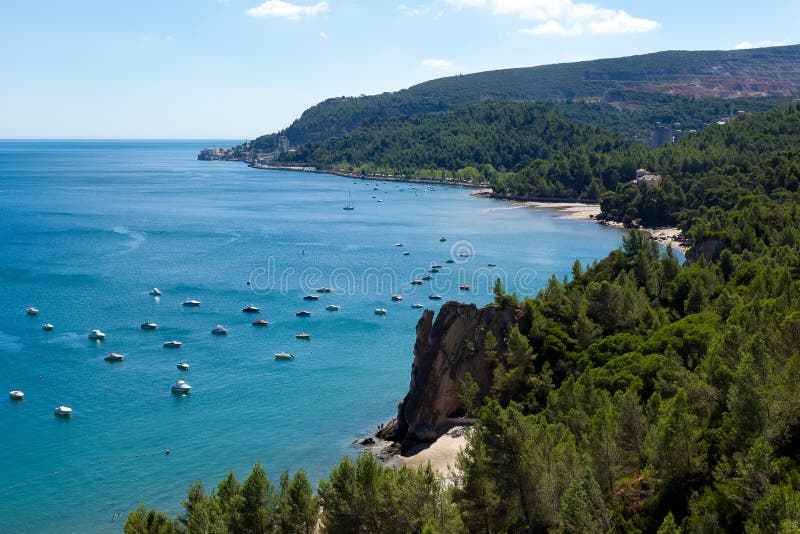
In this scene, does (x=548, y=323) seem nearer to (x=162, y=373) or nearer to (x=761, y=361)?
(x=761, y=361)

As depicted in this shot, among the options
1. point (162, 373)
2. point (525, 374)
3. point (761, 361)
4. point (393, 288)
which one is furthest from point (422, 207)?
point (761, 361)

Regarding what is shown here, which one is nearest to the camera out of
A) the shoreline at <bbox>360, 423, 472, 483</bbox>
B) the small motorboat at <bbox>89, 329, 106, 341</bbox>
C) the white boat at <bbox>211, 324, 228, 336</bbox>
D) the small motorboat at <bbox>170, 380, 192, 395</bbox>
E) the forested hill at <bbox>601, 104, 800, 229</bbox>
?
the shoreline at <bbox>360, 423, 472, 483</bbox>

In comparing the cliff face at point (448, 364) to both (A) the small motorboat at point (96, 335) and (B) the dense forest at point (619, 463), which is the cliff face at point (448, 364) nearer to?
(B) the dense forest at point (619, 463)

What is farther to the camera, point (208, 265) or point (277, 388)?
point (208, 265)

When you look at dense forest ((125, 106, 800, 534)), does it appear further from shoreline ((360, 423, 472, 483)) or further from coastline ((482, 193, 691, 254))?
coastline ((482, 193, 691, 254))

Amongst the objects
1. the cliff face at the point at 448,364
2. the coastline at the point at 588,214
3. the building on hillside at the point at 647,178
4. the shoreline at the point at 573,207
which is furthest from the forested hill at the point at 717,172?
the cliff face at the point at 448,364

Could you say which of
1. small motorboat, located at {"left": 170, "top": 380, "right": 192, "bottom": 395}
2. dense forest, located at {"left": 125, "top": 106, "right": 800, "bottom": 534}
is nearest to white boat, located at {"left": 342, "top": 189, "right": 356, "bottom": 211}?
small motorboat, located at {"left": 170, "top": 380, "right": 192, "bottom": 395}
